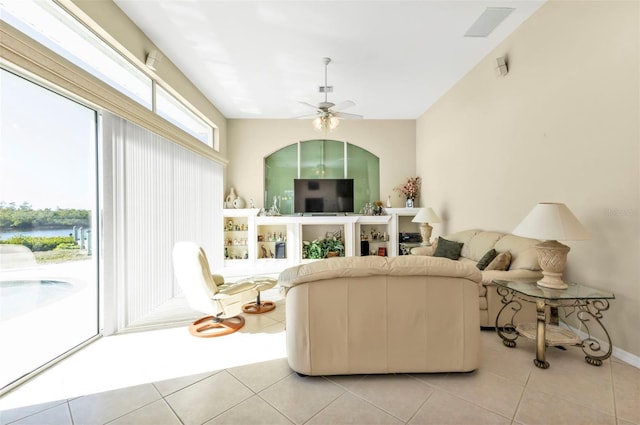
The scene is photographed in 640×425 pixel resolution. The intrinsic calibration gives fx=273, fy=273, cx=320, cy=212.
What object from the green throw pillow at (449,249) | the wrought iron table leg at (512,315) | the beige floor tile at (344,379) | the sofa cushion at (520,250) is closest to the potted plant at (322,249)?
the green throw pillow at (449,249)

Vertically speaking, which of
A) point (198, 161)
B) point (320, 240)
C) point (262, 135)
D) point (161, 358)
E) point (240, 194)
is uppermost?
point (262, 135)

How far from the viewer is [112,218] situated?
2732 mm

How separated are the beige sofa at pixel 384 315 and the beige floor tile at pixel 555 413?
366 millimetres

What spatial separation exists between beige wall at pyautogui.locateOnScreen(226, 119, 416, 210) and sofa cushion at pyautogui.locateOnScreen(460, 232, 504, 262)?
2.77 metres

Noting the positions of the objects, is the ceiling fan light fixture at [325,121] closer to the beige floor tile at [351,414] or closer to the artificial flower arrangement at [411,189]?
the artificial flower arrangement at [411,189]

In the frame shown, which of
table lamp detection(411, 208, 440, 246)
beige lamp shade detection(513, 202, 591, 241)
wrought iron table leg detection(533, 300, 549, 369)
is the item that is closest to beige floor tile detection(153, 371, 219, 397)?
wrought iron table leg detection(533, 300, 549, 369)

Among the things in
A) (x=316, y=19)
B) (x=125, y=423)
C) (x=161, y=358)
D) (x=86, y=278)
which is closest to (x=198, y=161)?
(x=86, y=278)

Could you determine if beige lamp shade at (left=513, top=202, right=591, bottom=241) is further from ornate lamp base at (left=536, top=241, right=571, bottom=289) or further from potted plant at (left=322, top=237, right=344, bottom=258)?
potted plant at (left=322, top=237, right=344, bottom=258)

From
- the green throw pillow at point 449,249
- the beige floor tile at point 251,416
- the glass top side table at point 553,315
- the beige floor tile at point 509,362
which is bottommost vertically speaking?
the beige floor tile at point 251,416

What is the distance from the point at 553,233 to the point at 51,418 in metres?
3.63

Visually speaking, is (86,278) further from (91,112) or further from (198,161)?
(198,161)

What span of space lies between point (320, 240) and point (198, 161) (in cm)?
306

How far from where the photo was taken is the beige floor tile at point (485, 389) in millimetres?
1683

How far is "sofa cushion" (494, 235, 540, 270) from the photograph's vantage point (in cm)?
268
